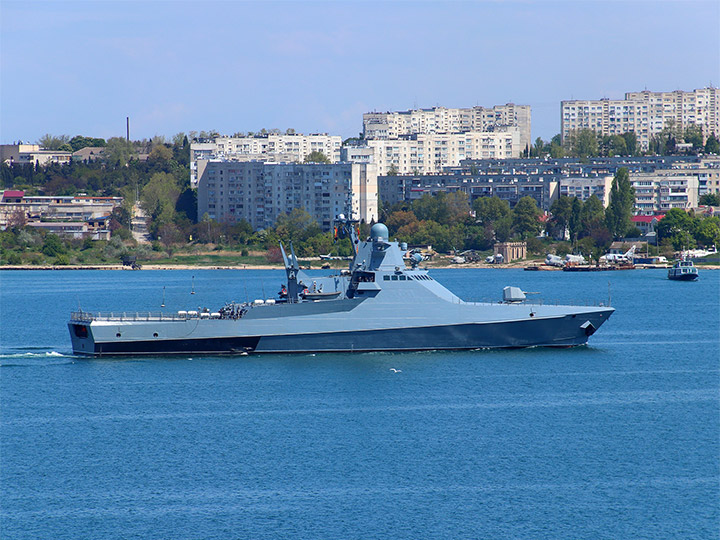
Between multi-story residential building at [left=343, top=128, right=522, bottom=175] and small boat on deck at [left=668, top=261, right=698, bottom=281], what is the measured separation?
67.0 meters

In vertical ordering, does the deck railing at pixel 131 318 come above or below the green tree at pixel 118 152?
below

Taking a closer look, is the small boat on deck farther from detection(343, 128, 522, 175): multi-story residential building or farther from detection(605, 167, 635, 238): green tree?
detection(343, 128, 522, 175): multi-story residential building

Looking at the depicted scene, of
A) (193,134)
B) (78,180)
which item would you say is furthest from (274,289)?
(193,134)

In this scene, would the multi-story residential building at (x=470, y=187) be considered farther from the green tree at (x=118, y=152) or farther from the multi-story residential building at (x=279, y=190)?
the green tree at (x=118, y=152)

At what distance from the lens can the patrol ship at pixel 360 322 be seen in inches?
1646

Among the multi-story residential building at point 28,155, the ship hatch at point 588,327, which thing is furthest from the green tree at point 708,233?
the multi-story residential building at point 28,155

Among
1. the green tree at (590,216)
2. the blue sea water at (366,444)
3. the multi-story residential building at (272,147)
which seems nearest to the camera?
the blue sea water at (366,444)

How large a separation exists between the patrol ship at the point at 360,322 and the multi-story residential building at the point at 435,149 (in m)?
113

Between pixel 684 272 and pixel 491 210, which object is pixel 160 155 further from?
pixel 684 272

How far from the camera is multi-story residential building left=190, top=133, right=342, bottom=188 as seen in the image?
161 m

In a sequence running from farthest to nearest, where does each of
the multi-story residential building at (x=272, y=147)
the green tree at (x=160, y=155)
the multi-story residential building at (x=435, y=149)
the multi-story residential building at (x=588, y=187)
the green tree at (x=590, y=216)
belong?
the green tree at (x=160, y=155), the multi-story residential building at (x=435, y=149), the multi-story residential building at (x=272, y=147), the multi-story residential building at (x=588, y=187), the green tree at (x=590, y=216)

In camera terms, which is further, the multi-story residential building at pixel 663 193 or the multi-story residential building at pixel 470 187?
the multi-story residential building at pixel 470 187

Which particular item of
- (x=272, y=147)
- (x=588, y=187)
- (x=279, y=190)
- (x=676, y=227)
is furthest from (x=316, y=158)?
(x=676, y=227)

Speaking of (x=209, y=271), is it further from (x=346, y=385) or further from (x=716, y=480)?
(x=716, y=480)
